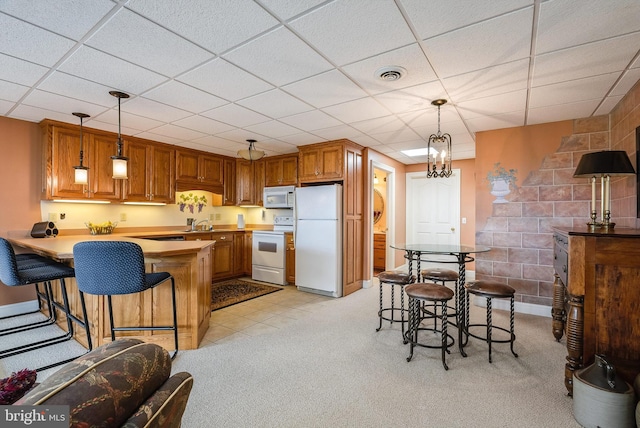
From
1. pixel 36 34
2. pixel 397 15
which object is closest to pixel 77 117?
pixel 36 34

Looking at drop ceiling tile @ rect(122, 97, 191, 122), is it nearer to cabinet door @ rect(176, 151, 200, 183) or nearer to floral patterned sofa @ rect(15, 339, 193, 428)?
cabinet door @ rect(176, 151, 200, 183)

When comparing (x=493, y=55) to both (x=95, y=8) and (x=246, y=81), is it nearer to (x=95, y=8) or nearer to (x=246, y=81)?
(x=246, y=81)

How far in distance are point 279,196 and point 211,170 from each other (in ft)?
4.41

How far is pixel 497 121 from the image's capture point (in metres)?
3.65

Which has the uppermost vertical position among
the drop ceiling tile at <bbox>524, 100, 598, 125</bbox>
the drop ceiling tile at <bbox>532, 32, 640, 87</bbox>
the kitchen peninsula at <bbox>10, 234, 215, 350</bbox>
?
the drop ceiling tile at <bbox>532, 32, 640, 87</bbox>

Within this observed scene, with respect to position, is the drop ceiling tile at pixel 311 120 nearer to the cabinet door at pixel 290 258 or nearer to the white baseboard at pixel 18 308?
the cabinet door at pixel 290 258

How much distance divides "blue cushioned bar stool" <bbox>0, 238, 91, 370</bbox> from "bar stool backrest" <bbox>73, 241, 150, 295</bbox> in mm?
504

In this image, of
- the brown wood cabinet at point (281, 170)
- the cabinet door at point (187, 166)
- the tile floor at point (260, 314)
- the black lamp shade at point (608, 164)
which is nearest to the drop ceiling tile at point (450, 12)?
the black lamp shade at point (608, 164)

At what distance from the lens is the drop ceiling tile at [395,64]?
2.15 metres

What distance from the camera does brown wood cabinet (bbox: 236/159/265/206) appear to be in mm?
6031

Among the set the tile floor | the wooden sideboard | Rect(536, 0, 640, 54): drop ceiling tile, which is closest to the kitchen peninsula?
the tile floor

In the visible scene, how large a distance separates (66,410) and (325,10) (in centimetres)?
193

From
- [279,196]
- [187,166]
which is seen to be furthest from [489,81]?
[187,166]

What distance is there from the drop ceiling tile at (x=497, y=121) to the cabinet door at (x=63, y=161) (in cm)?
485
